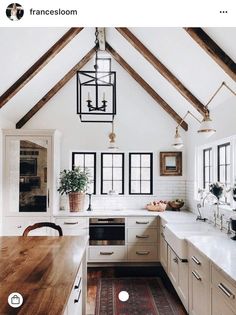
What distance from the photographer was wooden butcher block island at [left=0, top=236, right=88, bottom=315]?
121 centimetres

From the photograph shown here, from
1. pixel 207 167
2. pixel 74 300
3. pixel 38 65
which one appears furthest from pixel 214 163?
pixel 74 300

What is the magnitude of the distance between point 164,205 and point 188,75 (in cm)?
220

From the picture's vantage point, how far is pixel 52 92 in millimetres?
4926

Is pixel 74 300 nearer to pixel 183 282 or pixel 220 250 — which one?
pixel 220 250

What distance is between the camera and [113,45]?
14.7ft

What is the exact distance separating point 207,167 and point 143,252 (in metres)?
1.63

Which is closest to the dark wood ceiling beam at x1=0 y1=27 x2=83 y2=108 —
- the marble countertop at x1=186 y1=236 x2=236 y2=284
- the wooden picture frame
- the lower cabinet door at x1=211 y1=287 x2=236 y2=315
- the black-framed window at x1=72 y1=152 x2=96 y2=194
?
the black-framed window at x1=72 y1=152 x2=96 y2=194

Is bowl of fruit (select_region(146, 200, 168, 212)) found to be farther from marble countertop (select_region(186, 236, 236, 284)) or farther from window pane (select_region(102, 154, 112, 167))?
marble countertop (select_region(186, 236, 236, 284))

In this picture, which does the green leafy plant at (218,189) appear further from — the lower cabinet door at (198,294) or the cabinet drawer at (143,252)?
the cabinet drawer at (143,252)

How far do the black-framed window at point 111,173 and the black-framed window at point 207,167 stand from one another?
145 centimetres

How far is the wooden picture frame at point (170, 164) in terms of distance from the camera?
5.11 metres

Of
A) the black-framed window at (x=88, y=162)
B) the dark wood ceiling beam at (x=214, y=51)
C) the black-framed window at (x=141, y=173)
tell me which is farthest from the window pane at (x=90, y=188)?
the dark wood ceiling beam at (x=214, y=51)

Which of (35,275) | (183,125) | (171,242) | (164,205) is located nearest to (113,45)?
(183,125)
